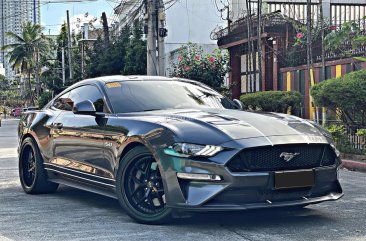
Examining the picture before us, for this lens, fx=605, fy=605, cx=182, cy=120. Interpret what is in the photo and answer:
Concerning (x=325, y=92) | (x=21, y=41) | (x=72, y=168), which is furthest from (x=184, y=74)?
(x=21, y=41)

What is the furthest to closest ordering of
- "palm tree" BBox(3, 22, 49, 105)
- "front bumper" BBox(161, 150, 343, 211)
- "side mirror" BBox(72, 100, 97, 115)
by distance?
"palm tree" BBox(3, 22, 49, 105), "side mirror" BBox(72, 100, 97, 115), "front bumper" BBox(161, 150, 343, 211)

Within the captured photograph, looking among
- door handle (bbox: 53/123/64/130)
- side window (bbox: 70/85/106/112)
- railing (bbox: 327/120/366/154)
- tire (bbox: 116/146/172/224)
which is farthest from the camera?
railing (bbox: 327/120/366/154)

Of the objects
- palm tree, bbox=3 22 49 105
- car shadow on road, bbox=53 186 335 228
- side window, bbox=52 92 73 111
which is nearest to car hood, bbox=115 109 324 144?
car shadow on road, bbox=53 186 335 228

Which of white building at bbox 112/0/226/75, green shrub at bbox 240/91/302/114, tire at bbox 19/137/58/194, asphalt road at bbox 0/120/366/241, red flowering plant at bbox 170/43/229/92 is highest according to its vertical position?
white building at bbox 112/0/226/75

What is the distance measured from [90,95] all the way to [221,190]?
2.50m

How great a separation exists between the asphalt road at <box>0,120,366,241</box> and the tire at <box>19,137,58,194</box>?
327 millimetres

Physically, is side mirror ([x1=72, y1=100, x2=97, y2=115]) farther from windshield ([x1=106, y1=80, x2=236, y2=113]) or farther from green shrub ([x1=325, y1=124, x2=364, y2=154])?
green shrub ([x1=325, y1=124, x2=364, y2=154])

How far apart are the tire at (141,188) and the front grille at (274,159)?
0.79 meters

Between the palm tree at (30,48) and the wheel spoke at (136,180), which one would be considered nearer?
the wheel spoke at (136,180)

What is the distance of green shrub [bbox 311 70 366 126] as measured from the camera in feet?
36.5

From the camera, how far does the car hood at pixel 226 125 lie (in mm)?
5133

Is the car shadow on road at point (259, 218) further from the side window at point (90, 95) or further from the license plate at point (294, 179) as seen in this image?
the side window at point (90, 95)

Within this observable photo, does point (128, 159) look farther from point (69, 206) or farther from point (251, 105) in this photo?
point (251, 105)

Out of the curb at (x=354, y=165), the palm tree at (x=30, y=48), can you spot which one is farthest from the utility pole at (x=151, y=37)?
the palm tree at (x=30, y=48)
